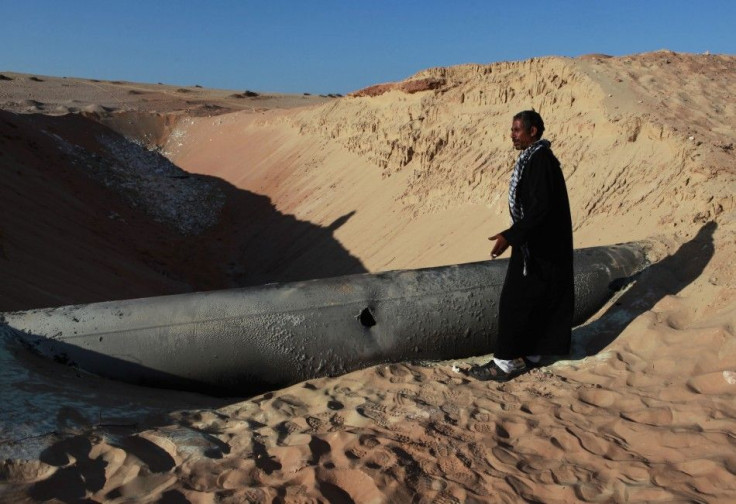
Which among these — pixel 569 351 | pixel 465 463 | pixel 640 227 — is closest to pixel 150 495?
pixel 465 463

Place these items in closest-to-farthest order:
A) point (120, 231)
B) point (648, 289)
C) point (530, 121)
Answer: point (530, 121) → point (648, 289) → point (120, 231)

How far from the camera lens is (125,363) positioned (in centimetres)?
403


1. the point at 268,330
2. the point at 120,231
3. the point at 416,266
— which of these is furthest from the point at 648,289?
the point at 120,231

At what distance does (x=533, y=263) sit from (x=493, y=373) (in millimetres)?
691

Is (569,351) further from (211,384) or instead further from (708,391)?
(211,384)

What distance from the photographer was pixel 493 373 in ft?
12.9

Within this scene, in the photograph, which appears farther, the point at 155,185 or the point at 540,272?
the point at 155,185

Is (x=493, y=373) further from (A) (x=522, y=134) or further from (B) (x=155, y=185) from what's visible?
(B) (x=155, y=185)

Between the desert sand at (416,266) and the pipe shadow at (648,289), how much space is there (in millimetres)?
20

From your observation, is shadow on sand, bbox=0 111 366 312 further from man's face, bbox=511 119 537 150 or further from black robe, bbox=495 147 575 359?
man's face, bbox=511 119 537 150

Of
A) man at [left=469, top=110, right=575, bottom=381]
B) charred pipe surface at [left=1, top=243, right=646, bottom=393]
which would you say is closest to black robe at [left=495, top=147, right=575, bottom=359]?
man at [left=469, top=110, right=575, bottom=381]

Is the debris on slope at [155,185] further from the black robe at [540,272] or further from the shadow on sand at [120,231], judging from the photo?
the black robe at [540,272]

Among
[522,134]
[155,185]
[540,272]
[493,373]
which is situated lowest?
[493,373]

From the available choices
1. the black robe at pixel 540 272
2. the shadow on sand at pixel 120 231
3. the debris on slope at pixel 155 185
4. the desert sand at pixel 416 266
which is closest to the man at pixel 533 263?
the black robe at pixel 540 272
